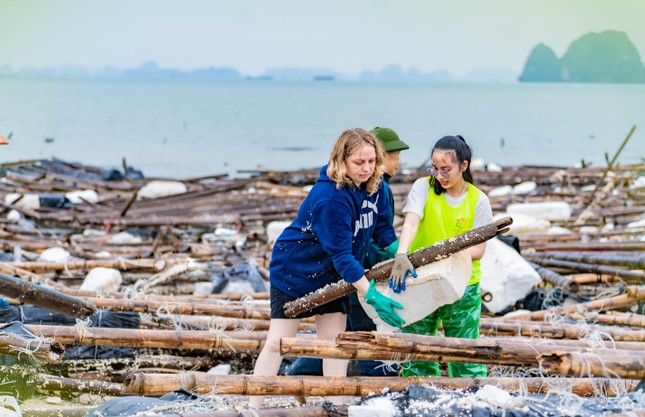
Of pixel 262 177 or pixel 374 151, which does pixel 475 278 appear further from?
pixel 262 177

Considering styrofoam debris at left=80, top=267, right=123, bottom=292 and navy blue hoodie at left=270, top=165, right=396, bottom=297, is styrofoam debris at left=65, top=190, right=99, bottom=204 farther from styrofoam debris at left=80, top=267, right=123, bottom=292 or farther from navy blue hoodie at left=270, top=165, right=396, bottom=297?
navy blue hoodie at left=270, top=165, right=396, bottom=297

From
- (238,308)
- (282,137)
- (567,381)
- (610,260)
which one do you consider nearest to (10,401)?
(238,308)

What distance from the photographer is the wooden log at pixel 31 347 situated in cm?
442

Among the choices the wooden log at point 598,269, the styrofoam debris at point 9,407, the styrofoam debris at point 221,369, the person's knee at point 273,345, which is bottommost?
the styrofoam debris at point 221,369

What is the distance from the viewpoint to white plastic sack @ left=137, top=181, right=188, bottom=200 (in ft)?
51.5

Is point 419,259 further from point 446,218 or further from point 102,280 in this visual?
point 102,280

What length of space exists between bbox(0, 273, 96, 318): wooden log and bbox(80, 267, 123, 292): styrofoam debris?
319cm

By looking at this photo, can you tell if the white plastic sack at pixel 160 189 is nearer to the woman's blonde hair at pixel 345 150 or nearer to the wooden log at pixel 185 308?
the wooden log at pixel 185 308

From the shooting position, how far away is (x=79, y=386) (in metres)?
5.04

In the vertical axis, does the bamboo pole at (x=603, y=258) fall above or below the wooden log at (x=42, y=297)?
below

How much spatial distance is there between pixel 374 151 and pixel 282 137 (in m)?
51.9

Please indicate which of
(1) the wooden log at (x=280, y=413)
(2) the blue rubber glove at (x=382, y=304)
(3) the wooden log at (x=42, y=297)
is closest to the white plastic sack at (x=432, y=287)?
(2) the blue rubber glove at (x=382, y=304)

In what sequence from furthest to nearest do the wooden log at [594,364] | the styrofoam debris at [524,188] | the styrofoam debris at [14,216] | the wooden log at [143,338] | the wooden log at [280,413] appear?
the styrofoam debris at [524,188]
the styrofoam debris at [14,216]
the wooden log at [143,338]
the wooden log at [280,413]
the wooden log at [594,364]

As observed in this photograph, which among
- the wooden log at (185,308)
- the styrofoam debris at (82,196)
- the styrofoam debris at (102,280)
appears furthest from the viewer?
the styrofoam debris at (82,196)
